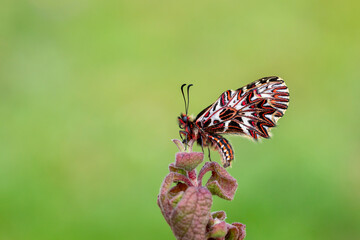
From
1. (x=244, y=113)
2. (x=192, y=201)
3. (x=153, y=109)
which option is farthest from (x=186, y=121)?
(x=153, y=109)

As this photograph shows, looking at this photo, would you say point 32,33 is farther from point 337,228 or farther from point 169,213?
point 169,213

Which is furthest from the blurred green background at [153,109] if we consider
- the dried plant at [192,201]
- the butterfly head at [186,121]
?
the dried plant at [192,201]

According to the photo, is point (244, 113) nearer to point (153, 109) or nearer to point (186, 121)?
point (186, 121)

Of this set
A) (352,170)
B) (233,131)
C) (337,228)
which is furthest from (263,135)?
(352,170)

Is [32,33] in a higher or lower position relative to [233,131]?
higher

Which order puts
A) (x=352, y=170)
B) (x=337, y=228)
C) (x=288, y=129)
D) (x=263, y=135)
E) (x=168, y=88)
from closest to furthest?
1. (x=263, y=135)
2. (x=337, y=228)
3. (x=352, y=170)
4. (x=288, y=129)
5. (x=168, y=88)

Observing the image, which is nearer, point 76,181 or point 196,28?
point 76,181

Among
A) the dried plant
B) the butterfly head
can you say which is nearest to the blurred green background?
the butterfly head

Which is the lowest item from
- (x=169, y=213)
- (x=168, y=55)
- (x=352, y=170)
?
(x=169, y=213)
